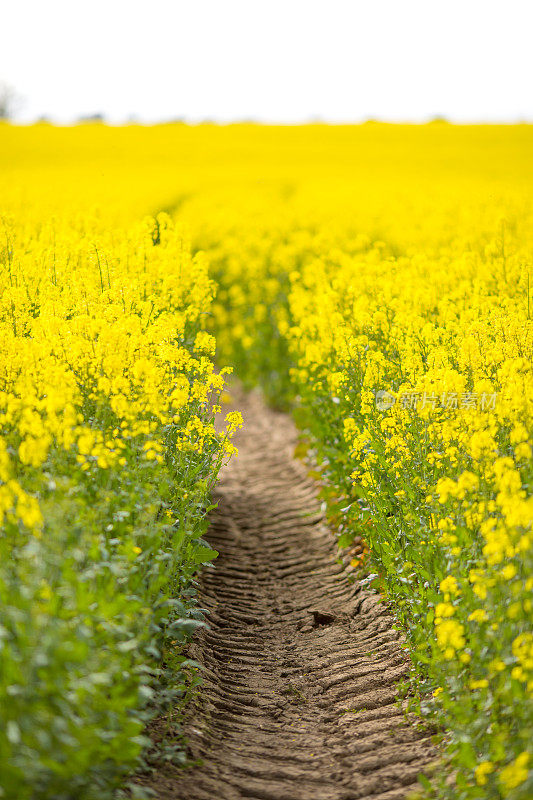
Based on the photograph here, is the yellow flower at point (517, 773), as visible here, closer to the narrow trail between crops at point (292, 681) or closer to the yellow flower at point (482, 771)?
the yellow flower at point (482, 771)

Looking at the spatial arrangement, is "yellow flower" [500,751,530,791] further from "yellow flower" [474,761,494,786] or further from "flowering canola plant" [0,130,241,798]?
"flowering canola plant" [0,130,241,798]

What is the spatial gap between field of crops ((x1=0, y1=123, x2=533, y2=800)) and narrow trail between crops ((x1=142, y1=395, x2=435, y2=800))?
227mm

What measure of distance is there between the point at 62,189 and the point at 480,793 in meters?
14.5

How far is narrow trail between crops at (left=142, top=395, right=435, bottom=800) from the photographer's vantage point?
385cm

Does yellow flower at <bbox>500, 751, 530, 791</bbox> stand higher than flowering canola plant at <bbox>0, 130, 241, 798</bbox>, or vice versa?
flowering canola plant at <bbox>0, 130, 241, 798</bbox>

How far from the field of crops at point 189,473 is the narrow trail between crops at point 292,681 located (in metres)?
0.23

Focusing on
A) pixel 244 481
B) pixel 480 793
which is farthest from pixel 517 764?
pixel 244 481

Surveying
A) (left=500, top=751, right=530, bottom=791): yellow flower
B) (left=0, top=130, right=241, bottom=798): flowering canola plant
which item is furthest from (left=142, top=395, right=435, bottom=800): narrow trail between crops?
(left=500, top=751, right=530, bottom=791): yellow flower

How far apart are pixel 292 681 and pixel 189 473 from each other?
133 centimetres

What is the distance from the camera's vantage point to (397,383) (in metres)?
5.70

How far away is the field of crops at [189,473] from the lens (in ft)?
9.93

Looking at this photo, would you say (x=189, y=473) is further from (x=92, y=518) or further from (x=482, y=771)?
(x=482, y=771)

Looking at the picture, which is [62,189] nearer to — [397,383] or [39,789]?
[397,383]

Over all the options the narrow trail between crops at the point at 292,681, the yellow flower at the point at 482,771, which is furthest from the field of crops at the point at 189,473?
the narrow trail between crops at the point at 292,681
